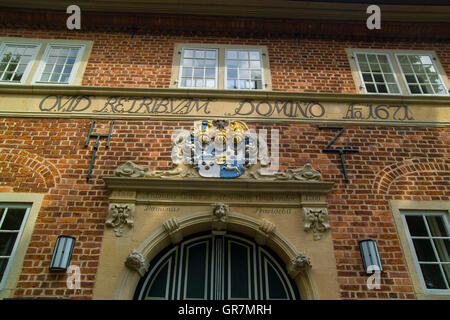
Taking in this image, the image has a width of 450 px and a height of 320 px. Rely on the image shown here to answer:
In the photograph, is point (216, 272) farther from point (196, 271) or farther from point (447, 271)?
point (447, 271)

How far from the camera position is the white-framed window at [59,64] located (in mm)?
6824

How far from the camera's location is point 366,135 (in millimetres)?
6312

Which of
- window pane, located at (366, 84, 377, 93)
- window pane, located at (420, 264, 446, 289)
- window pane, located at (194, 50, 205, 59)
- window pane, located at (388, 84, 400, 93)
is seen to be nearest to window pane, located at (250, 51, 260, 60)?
window pane, located at (194, 50, 205, 59)

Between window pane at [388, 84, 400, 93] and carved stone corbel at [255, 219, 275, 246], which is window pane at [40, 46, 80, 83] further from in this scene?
window pane at [388, 84, 400, 93]

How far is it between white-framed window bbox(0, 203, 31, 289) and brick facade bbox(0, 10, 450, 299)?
0.23 meters

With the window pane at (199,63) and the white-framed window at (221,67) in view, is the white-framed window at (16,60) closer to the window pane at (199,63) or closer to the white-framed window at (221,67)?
the white-framed window at (221,67)

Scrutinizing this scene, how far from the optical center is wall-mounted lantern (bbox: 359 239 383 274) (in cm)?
495

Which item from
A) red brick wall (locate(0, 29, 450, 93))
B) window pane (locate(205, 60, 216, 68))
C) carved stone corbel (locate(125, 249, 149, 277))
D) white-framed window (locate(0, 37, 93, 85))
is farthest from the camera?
window pane (locate(205, 60, 216, 68))

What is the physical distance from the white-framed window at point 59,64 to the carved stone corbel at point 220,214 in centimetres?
387

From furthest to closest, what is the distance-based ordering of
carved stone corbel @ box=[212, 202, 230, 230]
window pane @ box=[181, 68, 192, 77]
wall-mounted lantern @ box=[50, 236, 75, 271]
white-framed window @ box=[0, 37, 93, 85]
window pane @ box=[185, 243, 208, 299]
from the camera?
window pane @ box=[181, 68, 192, 77] → white-framed window @ box=[0, 37, 93, 85] → carved stone corbel @ box=[212, 202, 230, 230] → window pane @ box=[185, 243, 208, 299] → wall-mounted lantern @ box=[50, 236, 75, 271]

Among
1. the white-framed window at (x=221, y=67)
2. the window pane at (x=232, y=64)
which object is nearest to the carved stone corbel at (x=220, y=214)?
the white-framed window at (x=221, y=67)

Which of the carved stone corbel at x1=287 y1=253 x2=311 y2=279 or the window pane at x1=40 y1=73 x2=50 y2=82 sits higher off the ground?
the window pane at x1=40 y1=73 x2=50 y2=82

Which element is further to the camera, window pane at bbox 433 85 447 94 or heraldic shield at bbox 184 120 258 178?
window pane at bbox 433 85 447 94

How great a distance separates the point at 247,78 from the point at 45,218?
14.3ft
